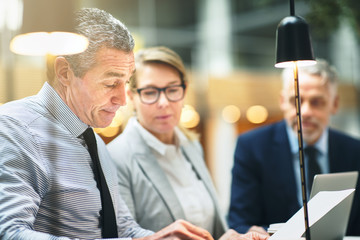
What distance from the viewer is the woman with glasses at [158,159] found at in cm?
218

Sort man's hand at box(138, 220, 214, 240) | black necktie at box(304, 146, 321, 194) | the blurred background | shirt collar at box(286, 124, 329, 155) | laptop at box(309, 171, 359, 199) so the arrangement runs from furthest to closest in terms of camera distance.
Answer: the blurred background, shirt collar at box(286, 124, 329, 155), black necktie at box(304, 146, 321, 194), laptop at box(309, 171, 359, 199), man's hand at box(138, 220, 214, 240)

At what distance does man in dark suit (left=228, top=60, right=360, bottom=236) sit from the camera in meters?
2.74

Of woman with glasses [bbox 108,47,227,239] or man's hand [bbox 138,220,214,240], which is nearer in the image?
man's hand [bbox 138,220,214,240]

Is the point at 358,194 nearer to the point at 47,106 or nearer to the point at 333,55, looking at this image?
the point at 47,106

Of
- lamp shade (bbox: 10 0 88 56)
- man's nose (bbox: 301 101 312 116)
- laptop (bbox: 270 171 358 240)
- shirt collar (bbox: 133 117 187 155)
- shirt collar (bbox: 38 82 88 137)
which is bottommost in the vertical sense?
laptop (bbox: 270 171 358 240)

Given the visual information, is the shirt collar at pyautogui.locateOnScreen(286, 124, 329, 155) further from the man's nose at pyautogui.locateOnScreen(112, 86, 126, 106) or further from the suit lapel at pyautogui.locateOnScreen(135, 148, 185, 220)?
the man's nose at pyautogui.locateOnScreen(112, 86, 126, 106)

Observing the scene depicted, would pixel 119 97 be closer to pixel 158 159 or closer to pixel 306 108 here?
pixel 158 159

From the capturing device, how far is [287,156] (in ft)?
9.28

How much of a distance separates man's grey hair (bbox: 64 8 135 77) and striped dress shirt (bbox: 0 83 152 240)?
0.14 metres

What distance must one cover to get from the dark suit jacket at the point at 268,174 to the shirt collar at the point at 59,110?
1.26m

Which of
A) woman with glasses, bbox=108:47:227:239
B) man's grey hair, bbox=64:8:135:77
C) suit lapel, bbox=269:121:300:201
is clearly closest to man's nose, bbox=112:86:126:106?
man's grey hair, bbox=64:8:135:77

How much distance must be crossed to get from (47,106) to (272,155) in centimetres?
159

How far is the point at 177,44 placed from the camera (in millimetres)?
11188

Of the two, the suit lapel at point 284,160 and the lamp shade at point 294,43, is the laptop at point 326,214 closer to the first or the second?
the lamp shade at point 294,43
